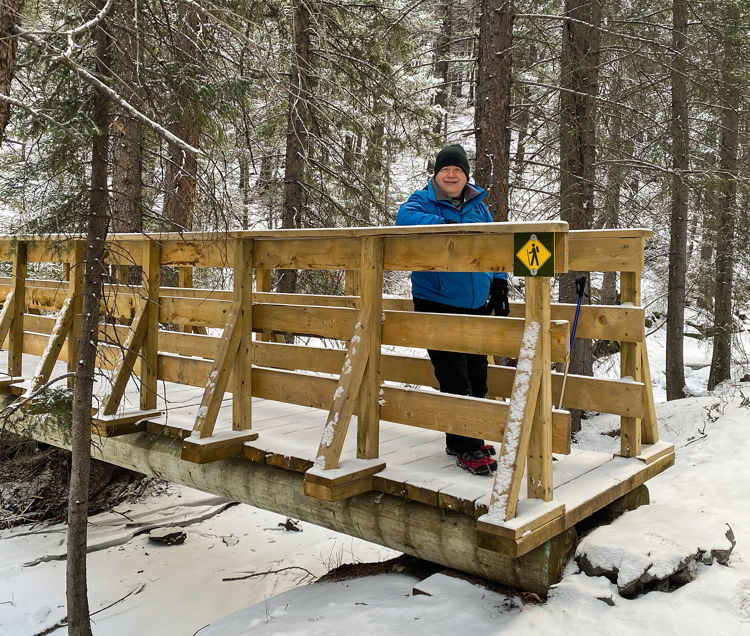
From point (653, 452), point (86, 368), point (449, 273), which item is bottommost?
point (653, 452)

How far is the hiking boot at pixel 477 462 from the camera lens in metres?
3.93

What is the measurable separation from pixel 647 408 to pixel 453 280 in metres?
1.56

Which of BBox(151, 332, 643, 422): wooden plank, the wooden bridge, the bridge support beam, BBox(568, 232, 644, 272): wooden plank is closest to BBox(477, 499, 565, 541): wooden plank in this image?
the wooden bridge

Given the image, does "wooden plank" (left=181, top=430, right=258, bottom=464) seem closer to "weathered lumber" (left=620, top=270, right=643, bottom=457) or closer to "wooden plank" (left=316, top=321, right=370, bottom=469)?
"wooden plank" (left=316, top=321, right=370, bottom=469)

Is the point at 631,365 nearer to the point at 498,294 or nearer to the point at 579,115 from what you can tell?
the point at 498,294

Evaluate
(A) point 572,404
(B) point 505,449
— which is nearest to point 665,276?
(A) point 572,404

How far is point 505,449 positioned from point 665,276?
17.7m

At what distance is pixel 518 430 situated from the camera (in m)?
3.23

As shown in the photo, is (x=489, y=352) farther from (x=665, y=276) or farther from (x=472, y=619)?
(x=665, y=276)

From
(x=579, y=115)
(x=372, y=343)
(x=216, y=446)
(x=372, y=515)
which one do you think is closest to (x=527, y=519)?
(x=372, y=515)

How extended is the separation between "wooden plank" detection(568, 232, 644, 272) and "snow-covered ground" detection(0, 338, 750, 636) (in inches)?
71.8

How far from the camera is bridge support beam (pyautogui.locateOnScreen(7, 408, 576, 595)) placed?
11.5 ft

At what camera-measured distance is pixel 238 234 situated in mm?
4648

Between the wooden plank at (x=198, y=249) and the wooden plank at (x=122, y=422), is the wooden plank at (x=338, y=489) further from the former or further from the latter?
the wooden plank at (x=122, y=422)
